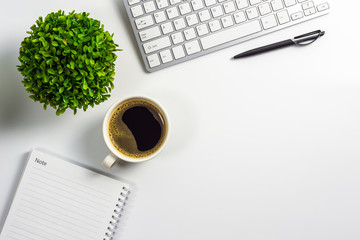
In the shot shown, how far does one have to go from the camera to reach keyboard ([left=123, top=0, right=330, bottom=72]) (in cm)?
79

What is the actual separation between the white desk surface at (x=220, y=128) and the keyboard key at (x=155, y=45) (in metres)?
0.04

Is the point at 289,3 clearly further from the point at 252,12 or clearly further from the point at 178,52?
the point at 178,52

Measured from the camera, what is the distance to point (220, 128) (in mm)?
827

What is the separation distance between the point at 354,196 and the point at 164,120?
18.8 inches

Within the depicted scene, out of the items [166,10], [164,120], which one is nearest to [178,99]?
[164,120]

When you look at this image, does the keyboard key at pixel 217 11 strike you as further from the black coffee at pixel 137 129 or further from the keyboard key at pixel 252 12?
the black coffee at pixel 137 129

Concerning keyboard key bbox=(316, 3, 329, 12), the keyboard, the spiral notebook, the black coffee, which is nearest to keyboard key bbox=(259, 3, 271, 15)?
the keyboard

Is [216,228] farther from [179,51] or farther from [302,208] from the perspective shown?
[179,51]

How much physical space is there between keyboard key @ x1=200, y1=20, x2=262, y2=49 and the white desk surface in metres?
0.03

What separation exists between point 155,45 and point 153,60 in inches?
1.3

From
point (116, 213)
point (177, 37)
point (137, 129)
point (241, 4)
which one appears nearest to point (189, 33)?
point (177, 37)

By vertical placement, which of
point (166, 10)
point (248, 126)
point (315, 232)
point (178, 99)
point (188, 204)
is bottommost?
point (315, 232)

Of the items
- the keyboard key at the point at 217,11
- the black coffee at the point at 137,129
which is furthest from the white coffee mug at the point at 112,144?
the keyboard key at the point at 217,11

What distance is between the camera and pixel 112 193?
0.81 metres
